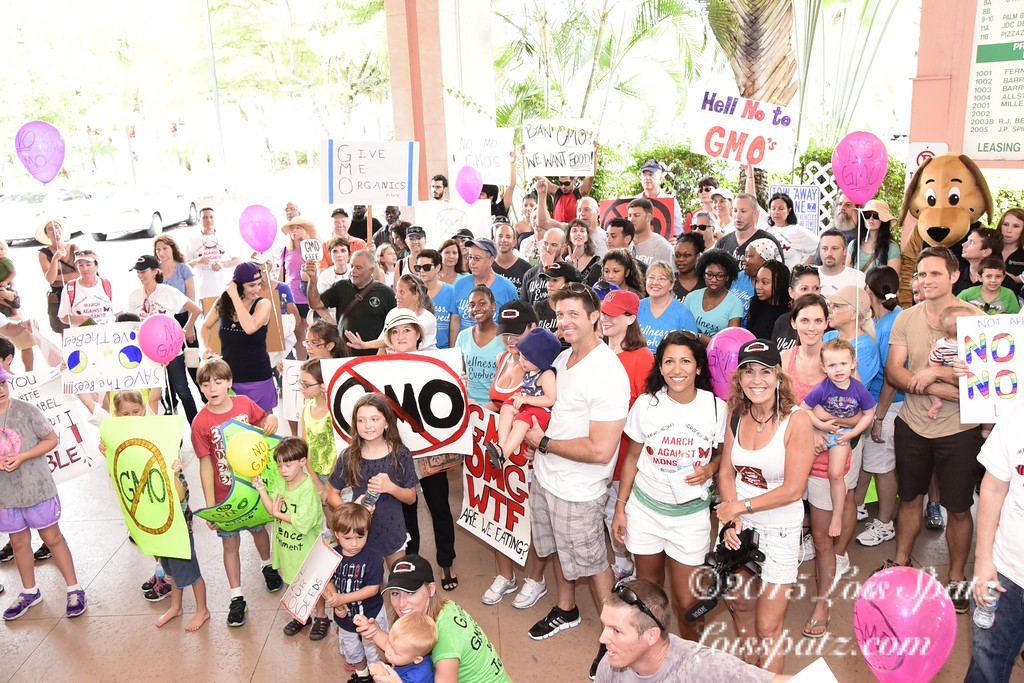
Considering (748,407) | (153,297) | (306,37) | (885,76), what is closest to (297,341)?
(153,297)

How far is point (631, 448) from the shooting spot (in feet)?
14.0

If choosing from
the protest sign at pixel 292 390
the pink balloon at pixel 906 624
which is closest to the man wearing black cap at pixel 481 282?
the protest sign at pixel 292 390

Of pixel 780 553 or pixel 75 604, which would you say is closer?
pixel 780 553

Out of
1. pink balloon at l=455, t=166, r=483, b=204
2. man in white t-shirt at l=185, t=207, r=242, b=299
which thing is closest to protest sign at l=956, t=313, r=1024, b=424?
pink balloon at l=455, t=166, r=483, b=204

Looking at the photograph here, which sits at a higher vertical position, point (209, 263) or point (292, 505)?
point (209, 263)

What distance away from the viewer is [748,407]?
391cm

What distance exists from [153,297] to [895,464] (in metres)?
6.18

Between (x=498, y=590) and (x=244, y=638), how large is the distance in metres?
1.52

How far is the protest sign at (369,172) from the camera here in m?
7.80

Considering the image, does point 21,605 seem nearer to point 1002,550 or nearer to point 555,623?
point 555,623

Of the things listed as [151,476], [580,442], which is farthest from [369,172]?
[580,442]

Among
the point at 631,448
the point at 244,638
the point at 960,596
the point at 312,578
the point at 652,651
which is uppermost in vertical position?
the point at 631,448

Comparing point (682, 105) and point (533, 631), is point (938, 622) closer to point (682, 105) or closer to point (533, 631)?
point (533, 631)

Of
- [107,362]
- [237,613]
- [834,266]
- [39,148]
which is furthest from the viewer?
[39,148]
